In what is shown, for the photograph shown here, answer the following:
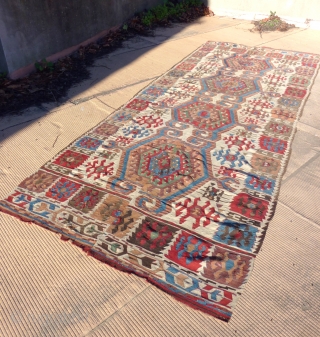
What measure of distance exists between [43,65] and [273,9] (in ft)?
18.0

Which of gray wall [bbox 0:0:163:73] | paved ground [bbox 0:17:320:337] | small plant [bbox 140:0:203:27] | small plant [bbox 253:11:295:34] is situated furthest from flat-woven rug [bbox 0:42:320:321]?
small plant [bbox 140:0:203:27]

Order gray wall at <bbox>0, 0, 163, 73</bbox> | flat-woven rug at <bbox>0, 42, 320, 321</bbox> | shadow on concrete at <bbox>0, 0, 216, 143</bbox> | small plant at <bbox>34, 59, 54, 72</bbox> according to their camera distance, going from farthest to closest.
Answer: small plant at <bbox>34, 59, 54, 72</bbox>
gray wall at <bbox>0, 0, 163, 73</bbox>
shadow on concrete at <bbox>0, 0, 216, 143</bbox>
flat-woven rug at <bbox>0, 42, 320, 321</bbox>

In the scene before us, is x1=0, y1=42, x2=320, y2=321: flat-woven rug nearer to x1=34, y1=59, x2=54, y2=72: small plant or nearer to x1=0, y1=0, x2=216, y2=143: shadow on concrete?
x1=0, y1=0, x2=216, y2=143: shadow on concrete

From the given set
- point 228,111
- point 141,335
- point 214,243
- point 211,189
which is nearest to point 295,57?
point 228,111

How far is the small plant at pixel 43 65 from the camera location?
545 centimetres

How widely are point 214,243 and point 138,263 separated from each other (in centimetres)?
58

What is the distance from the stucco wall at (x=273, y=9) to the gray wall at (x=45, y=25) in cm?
307

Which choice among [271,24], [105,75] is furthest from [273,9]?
[105,75]

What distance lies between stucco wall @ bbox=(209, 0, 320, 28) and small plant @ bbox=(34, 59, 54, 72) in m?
5.10

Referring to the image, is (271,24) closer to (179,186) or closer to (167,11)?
(167,11)

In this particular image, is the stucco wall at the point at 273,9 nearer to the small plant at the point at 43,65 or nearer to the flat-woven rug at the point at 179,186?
the flat-woven rug at the point at 179,186

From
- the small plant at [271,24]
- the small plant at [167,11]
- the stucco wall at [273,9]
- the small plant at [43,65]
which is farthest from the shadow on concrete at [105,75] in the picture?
the small plant at [271,24]

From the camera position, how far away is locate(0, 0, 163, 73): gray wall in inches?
195

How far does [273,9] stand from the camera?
8.02m
